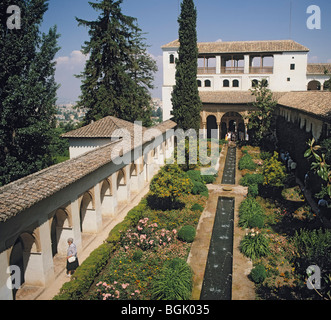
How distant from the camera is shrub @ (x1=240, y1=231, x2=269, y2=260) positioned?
42.3 ft

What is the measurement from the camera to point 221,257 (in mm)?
13336

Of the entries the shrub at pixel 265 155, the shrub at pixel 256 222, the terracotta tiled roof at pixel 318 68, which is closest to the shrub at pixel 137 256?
the shrub at pixel 256 222

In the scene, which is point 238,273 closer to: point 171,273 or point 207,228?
point 171,273

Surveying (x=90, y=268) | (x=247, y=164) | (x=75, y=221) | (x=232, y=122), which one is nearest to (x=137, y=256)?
(x=90, y=268)

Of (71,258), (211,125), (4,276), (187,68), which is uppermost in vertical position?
(187,68)

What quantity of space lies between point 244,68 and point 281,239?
2893cm

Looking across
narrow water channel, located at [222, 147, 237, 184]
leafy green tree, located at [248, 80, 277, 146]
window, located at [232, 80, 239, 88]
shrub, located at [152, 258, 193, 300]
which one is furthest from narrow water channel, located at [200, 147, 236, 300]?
window, located at [232, 80, 239, 88]

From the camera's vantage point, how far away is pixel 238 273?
11891mm

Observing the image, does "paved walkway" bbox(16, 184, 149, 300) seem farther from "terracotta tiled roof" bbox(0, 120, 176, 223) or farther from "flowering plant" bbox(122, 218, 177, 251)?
"terracotta tiled roof" bbox(0, 120, 176, 223)

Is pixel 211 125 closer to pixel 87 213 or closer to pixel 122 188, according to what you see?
pixel 122 188

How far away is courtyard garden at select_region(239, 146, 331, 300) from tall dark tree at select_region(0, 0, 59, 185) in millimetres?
12621

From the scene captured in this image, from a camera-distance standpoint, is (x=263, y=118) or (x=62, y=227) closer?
(x=62, y=227)
